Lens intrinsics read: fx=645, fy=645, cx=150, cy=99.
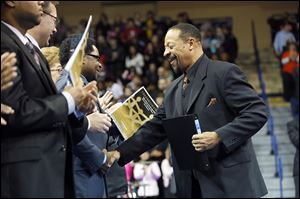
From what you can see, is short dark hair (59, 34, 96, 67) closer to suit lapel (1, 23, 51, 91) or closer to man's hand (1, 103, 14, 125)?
suit lapel (1, 23, 51, 91)

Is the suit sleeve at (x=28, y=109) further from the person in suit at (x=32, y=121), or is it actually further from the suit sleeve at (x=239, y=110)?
the suit sleeve at (x=239, y=110)

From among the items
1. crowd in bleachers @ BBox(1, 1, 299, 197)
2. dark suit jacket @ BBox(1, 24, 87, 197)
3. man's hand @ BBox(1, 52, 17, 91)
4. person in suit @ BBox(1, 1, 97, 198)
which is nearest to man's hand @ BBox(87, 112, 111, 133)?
person in suit @ BBox(1, 1, 97, 198)

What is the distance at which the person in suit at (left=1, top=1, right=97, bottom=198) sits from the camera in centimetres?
290

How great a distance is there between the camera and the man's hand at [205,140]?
3.99 meters

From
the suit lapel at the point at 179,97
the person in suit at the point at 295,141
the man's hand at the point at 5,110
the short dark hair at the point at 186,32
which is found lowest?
the person in suit at the point at 295,141

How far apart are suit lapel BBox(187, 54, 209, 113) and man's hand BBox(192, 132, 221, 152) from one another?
1.08ft

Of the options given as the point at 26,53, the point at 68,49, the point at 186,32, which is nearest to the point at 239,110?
the point at 186,32

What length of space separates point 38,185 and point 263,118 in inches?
70.6

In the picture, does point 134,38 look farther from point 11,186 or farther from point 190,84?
point 11,186

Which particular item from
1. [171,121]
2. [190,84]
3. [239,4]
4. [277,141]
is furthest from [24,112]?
[239,4]

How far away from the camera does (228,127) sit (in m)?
4.07

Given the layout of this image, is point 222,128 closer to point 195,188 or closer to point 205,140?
point 205,140

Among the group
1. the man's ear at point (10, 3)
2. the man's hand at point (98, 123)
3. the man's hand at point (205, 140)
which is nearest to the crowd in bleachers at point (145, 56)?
the man's hand at point (205, 140)

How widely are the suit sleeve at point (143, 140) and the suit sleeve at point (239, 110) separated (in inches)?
27.7
